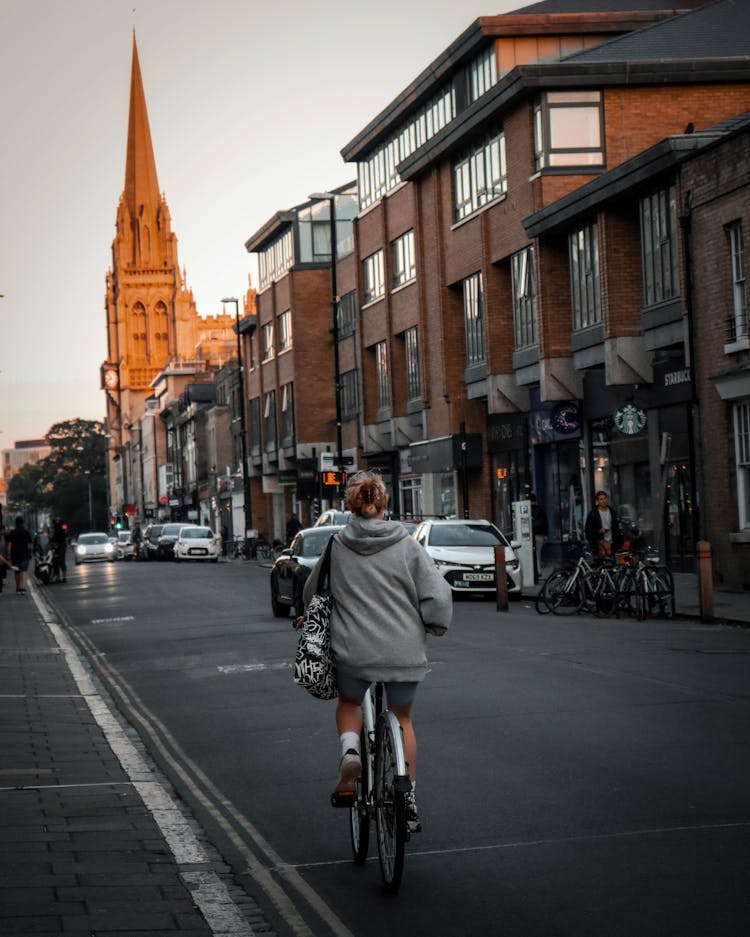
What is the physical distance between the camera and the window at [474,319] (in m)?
46.1

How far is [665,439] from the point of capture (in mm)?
26078

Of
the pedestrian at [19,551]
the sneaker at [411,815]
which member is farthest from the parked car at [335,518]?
the sneaker at [411,815]

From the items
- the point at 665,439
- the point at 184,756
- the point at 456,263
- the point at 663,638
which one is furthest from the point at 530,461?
the point at 184,756

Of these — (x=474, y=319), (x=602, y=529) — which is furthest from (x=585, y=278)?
(x=602, y=529)

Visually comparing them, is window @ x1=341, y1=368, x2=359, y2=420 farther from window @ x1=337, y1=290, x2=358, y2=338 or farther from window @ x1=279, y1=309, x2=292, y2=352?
window @ x1=279, y1=309, x2=292, y2=352

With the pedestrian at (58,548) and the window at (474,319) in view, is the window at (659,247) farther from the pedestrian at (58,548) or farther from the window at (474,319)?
the pedestrian at (58,548)

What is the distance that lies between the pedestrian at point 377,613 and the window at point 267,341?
72669mm

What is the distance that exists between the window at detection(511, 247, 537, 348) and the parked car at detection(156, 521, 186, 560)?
33.7 meters

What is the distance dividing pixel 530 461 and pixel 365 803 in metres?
36.8

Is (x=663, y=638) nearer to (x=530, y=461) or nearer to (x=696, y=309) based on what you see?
(x=696, y=309)

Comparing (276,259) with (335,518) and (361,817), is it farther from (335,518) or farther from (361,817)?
(361,817)

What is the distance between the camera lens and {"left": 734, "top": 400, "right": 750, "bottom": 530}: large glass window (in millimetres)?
28297

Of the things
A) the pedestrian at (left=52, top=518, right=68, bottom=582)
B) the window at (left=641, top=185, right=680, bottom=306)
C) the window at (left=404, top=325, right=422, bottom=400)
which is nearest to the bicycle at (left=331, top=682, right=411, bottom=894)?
the window at (left=641, top=185, right=680, bottom=306)

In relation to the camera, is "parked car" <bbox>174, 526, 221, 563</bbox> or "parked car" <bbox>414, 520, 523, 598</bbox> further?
"parked car" <bbox>174, 526, 221, 563</bbox>
